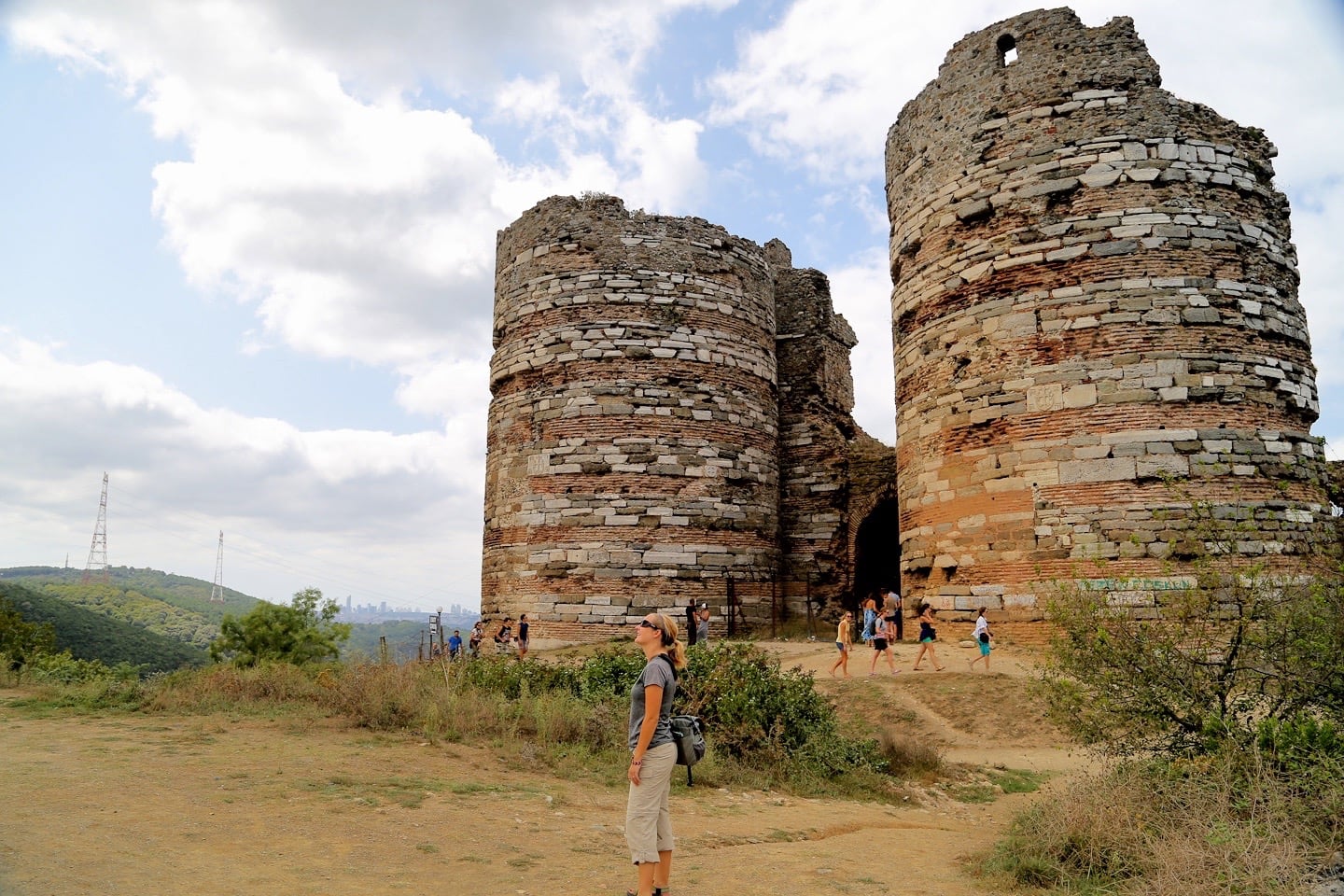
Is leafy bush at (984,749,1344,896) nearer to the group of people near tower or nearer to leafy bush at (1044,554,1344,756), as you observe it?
leafy bush at (1044,554,1344,756)

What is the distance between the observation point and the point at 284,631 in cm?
2742

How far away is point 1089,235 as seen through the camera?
12891mm

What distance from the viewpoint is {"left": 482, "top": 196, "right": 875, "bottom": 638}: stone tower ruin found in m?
17.0

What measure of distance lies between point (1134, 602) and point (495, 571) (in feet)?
38.5

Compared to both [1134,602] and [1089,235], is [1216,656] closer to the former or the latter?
[1134,602]

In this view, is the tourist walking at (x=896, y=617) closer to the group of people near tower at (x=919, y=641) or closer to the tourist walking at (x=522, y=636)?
the group of people near tower at (x=919, y=641)

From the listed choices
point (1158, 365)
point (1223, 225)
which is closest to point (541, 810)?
point (1158, 365)

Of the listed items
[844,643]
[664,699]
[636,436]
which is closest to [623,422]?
[636,436]

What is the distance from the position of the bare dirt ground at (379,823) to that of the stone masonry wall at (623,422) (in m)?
7.87


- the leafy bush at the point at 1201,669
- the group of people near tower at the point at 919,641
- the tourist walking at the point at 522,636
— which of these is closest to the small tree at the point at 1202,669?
the leafy bush at the point at 1201,669

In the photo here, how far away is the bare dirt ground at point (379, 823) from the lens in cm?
484

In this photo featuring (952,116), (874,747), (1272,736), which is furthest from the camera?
(952,116)

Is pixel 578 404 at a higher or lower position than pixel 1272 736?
higher

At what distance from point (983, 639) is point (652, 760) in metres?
8.50
